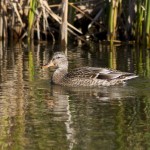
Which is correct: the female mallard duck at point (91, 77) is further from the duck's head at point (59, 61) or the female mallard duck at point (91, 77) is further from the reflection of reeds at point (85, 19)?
the reflection of reeds at point (85, 19)

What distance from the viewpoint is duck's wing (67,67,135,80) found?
11.1 metres

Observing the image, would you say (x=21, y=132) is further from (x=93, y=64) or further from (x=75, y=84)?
(x=93, y=64)

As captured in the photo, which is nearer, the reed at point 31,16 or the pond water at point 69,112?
the pond water at point 69,112

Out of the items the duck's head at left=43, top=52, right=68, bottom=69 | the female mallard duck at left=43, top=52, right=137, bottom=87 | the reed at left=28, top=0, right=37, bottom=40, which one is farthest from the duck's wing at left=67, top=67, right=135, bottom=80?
the reed at left=28, top=0, right=37, bottom=40

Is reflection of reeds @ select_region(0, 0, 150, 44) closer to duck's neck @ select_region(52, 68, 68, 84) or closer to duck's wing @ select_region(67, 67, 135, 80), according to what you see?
duck's neck @ select_region(52, 68, 68, 84)

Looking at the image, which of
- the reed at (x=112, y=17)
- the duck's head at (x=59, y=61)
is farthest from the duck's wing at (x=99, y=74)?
the reed at (x=112, y=17)

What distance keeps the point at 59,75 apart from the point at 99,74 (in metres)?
0.77

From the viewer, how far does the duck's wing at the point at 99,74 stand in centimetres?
1115

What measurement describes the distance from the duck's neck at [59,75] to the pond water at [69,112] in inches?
6.9

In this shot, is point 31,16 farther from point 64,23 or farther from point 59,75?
point 59,75

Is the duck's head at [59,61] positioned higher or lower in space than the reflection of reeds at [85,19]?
lower

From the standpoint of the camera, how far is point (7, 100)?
31.9 feet

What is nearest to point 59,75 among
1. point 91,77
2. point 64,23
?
point 91,77

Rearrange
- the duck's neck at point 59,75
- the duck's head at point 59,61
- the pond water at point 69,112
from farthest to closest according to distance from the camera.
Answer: the duck's head at point 59,61 < the duck's neck at point 59,75 < the pond water at point 69,112
